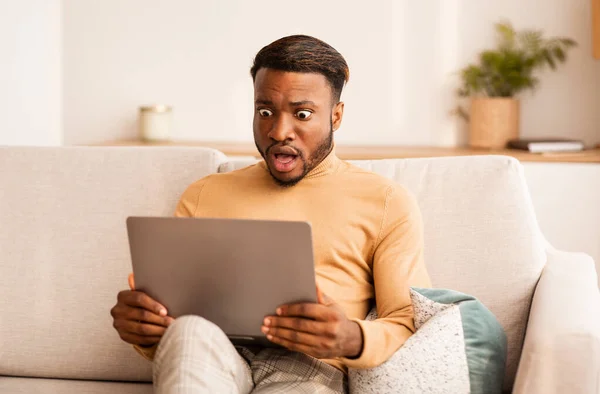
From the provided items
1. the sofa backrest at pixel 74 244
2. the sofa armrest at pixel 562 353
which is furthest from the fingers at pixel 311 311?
the sofa backrest at pixel 74 244

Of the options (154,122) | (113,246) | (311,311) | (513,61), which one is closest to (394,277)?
(311,311)

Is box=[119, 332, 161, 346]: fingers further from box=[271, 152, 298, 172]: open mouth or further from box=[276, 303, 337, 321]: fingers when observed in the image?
box=[271, 152, 298, 172]: open mouth

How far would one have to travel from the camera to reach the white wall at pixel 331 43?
3.82m

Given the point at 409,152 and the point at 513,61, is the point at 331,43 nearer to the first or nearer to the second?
the point at 409,152

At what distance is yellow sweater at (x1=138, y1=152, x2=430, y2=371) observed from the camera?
1.79m

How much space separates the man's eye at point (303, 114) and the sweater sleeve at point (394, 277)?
0.24 meters

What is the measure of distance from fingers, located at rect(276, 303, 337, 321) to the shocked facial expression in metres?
Answer: 0.43

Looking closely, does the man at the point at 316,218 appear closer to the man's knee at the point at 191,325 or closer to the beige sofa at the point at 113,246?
the man's knee at the point at 191,325

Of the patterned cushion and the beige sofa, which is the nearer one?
the patterned cushion

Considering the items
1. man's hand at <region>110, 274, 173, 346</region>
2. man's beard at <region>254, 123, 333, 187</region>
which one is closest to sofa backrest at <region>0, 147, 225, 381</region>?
man's beard at <region>254, 123, 333, 187</region>

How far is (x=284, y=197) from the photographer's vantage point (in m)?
1.91

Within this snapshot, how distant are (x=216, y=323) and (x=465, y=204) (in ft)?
2.38

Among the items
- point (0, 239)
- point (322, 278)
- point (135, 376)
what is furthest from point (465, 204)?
point (0, 239)

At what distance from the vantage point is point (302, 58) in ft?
6.16
